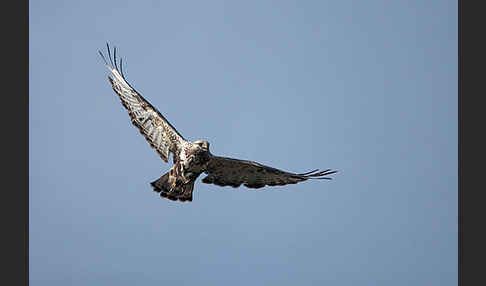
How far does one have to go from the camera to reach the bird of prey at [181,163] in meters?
9.42

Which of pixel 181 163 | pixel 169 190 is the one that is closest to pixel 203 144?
pixel 181 163

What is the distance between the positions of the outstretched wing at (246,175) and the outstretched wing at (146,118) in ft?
2.53

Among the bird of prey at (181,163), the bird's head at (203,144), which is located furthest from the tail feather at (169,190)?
the bird's head at (203,144)

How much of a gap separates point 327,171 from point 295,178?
641 mm

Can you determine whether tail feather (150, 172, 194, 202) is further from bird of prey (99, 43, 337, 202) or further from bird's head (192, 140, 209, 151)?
bird's head (192, 140, 209, 151)

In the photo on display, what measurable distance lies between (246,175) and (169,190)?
1403 millimetres

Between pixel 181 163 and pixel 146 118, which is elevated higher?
pixel 146 118

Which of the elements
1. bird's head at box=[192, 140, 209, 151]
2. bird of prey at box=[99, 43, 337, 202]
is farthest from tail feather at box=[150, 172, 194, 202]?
bird's head at box=[192, 140, 209, 151]

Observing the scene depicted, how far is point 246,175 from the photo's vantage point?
32.6 feet

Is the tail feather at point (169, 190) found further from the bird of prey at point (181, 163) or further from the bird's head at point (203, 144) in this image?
the bird's head at point (203, 144)

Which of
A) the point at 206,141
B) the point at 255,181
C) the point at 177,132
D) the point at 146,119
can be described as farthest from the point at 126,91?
the point at 255,181

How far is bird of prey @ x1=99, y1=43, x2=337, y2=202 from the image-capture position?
9422 millimetres

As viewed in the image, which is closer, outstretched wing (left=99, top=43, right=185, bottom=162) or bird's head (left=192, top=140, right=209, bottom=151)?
bird's head (left=192, top=140, right=209, bottom=151)

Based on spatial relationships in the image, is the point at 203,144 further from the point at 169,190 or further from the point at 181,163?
the point at 169,190
